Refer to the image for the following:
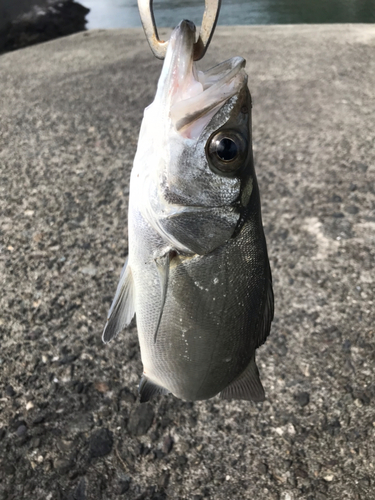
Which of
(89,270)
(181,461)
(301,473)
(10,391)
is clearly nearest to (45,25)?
(89,270)

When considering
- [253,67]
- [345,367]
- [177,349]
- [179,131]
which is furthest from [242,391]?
[253,67]

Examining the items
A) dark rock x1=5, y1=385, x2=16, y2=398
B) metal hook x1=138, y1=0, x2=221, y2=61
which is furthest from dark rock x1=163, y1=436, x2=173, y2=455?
metal hook x1=138, y1=0, x2=221, y2=61

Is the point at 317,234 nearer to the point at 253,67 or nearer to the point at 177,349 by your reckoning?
the point at 177,349

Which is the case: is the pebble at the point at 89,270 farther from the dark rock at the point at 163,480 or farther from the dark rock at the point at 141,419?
the dark rock at the point at 163,480

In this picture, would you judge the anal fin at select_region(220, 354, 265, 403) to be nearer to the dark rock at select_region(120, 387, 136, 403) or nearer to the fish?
the fish

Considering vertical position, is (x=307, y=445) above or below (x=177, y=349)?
below

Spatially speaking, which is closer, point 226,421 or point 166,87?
point 166,87
